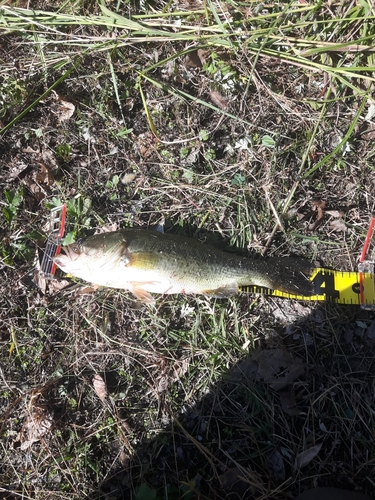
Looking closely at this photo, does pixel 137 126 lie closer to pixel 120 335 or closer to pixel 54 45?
pixel 54 45

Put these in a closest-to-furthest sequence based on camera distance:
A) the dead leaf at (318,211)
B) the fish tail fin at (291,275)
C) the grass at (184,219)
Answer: the grass at (184,219) → the fish tail fin at (291,275) → the dead leaf at (318,211)

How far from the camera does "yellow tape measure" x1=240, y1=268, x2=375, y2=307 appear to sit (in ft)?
10.9

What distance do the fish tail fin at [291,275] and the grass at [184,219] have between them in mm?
145

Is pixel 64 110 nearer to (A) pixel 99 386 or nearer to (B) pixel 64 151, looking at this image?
(B) pixel 64 151

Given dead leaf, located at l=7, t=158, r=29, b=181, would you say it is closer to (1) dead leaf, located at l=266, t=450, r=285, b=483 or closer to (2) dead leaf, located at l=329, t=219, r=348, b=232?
(2) dead leaf, located at l=329, t=219, r=348, b=232

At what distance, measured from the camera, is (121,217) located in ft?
11.7

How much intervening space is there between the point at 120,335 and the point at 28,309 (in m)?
0.97

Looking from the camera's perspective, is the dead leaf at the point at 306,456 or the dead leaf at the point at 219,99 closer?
the dead leaf at the point at 306,456

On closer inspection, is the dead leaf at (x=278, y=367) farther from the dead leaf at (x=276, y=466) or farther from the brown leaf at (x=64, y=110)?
the brown leaf at (x=64, y=110)

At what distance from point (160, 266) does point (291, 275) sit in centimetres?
127

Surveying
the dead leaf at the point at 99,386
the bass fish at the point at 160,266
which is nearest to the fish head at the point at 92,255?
the bass fish at the point at 160,266

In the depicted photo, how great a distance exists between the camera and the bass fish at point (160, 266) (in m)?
3.04

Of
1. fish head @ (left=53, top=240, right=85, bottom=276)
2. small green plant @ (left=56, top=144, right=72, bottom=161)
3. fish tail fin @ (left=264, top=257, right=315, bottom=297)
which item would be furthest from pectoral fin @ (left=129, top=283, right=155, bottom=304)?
small green plant @ (left=56, top=144, right=72, bottom=161)

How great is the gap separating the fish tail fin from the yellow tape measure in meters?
0.06
